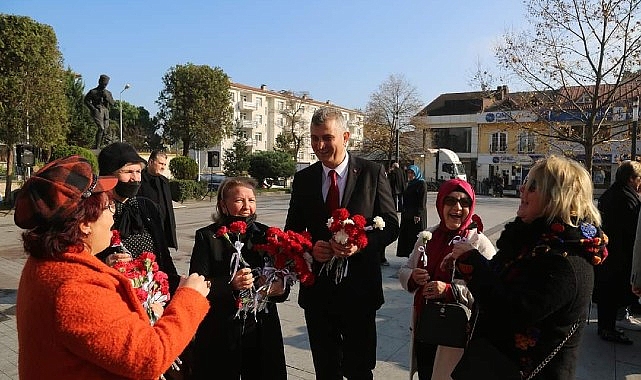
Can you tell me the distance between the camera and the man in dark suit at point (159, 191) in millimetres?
4668

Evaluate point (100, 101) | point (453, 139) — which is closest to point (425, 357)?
point (100, 101)

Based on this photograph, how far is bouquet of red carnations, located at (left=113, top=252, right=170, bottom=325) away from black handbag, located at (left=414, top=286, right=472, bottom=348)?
137 cm

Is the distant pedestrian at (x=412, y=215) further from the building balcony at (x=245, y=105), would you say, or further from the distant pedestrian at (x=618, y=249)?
the building balcony at (x=245, y=105)

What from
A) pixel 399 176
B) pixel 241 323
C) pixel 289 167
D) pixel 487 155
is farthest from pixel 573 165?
pixel 487 155

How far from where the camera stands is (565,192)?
1.96 metres

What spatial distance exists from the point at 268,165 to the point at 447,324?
33.4 metres

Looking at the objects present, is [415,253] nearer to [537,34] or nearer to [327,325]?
[327,325]

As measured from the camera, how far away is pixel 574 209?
1955 mm

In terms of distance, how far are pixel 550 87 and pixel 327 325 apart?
11812 mm

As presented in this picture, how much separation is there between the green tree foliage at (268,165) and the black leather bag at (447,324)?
109 ft

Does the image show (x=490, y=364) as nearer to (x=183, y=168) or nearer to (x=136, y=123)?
(x=183, y=168)

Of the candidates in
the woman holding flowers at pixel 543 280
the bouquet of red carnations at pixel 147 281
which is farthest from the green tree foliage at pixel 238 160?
the woman holding flowers at pixel 543 280

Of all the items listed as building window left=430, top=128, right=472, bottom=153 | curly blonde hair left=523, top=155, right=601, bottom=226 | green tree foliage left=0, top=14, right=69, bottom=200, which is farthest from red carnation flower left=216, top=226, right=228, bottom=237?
building window left=430, top=128, right=472, bottom=153

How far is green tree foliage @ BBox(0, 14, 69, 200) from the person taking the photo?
17781mm
